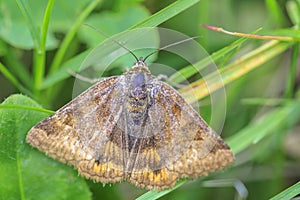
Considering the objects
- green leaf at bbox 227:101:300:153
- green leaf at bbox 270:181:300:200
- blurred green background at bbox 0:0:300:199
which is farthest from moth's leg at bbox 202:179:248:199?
green leaf at bbox 270:181:300:200

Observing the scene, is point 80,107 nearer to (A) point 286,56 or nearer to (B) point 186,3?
(B) point 186,3

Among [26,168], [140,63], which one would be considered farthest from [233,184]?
[26,168]

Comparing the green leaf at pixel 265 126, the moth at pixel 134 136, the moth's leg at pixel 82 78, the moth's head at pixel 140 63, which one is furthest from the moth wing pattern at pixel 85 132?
the green leaf at pixel 265 126

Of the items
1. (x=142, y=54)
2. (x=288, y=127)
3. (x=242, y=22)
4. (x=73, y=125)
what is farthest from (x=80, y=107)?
(x=242, y=22)

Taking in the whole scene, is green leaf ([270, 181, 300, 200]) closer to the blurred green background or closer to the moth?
the moth

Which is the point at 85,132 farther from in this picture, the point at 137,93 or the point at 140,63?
the point at 140,63

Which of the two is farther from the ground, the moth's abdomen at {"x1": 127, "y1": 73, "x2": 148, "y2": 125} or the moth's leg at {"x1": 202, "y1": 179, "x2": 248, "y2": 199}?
the moth's abdomen at {"x1": 127, "y1": 73, "x2": 148, "y2": 125}

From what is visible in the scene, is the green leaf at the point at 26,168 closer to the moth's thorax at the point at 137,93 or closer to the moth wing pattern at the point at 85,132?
the moth wing pattern at the point at 85,132
